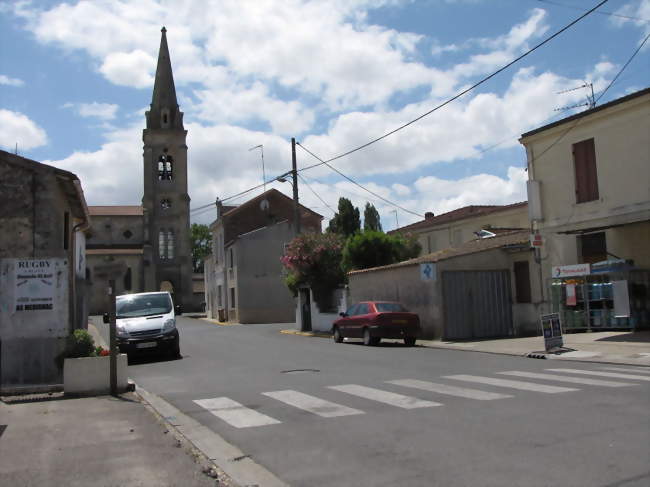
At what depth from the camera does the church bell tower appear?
215 ft

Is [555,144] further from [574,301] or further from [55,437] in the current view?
[55,437]

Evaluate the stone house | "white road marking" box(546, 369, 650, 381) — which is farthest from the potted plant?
"white road marking" box(546, 369, 650, 381)

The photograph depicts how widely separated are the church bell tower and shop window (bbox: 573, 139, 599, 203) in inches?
1974

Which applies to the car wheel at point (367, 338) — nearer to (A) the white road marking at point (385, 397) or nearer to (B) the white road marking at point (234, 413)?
(A) the white road marking at point (385, 397)

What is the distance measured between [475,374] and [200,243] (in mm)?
86927

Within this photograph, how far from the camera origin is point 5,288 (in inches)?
445

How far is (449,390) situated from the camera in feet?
33.1

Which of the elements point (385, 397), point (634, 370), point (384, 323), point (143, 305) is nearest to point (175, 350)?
point (143, 305)

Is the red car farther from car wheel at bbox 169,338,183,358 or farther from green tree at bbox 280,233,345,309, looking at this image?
green tree at bbox 280,233,345,309

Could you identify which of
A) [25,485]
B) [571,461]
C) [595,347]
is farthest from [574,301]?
[25,485]

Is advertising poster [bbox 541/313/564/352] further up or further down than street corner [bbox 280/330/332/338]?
further up

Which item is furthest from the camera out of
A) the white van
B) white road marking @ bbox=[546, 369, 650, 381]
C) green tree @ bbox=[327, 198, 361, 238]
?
green tree @ bbox=[327, 198, 361, 238]

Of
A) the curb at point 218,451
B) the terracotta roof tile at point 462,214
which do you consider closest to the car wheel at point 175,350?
the curb at point 218,451

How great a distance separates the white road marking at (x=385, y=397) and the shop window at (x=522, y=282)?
535 inches
